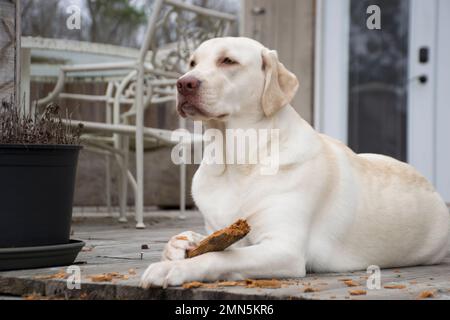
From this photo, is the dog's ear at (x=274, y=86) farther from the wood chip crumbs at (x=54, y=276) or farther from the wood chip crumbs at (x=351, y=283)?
the wood chip crumbs at (x=54, y=276)

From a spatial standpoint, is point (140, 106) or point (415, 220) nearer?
Result: point (415, 220)

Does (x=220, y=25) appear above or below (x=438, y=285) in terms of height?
above

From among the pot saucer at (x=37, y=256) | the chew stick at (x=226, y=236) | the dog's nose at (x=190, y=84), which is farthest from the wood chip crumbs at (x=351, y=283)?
the pot saucer at (x=37, y=256)

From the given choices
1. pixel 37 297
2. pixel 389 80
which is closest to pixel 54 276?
pixel 37 297

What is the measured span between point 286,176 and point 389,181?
0.53 m

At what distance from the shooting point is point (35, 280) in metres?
2.30

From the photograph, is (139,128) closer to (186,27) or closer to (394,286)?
(186,27)

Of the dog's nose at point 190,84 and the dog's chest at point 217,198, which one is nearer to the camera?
the dog's nose at point 190,84

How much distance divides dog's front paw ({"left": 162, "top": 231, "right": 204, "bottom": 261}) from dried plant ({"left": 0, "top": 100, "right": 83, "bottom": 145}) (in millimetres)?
548

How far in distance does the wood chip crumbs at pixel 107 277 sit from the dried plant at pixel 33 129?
0.56 metres

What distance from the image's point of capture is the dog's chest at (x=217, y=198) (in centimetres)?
257

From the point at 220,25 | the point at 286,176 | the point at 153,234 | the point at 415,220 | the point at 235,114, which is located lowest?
the point at 153,234
